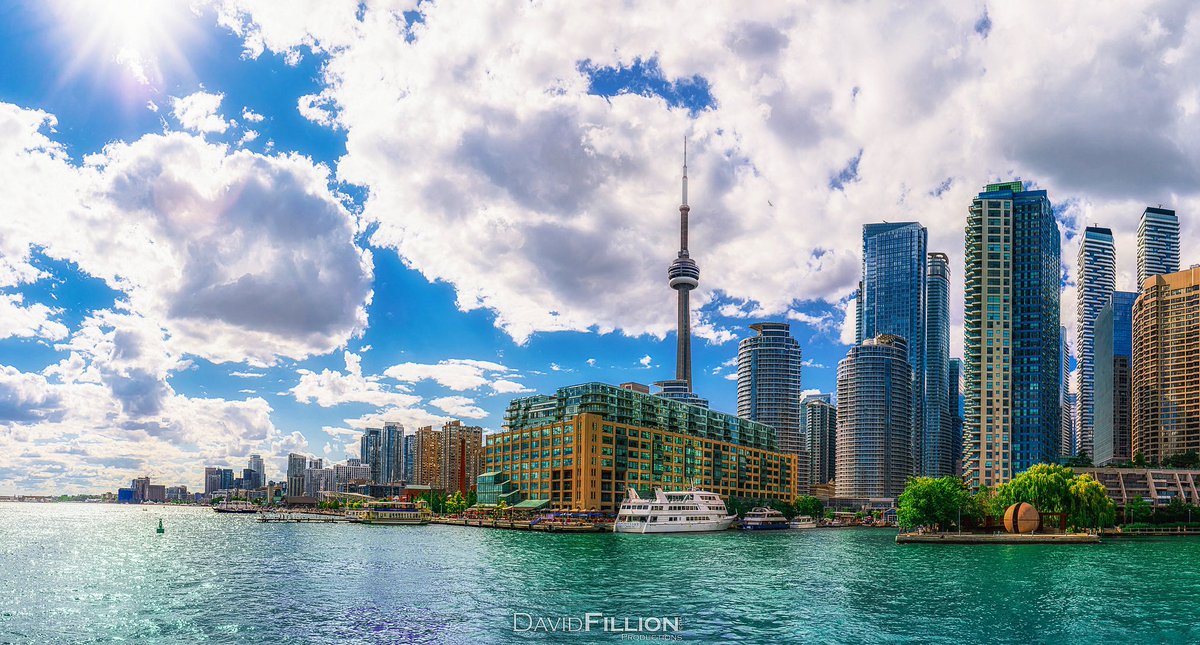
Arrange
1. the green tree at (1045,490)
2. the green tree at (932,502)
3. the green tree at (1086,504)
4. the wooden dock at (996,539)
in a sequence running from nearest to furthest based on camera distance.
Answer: the wooden dock at (996,539) < the green tree at (932,502) < the green tree at (1045,490) < the green tree at (1086,504)

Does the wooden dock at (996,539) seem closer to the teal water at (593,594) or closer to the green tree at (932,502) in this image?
the green tree at (932,502)

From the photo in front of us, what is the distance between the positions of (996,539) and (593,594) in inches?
4086

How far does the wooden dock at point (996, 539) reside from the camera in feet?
508

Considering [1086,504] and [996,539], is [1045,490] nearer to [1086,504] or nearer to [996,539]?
[1086,504]

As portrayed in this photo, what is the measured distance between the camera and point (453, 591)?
83.9 metres

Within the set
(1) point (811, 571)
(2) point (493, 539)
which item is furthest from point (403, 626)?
(2) point (493, 539)

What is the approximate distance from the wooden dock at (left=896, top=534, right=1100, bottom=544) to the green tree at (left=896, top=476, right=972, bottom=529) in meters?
4.53

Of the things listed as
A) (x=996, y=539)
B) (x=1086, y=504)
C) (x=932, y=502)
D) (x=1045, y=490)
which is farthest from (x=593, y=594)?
(x=1086, y=504)

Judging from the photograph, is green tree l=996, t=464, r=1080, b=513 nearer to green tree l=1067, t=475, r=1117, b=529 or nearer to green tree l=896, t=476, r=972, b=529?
green tree l=1067, t=475, r=1117, b=529

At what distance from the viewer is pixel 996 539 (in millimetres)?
153875

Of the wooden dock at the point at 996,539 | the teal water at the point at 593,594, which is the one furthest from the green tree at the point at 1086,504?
the teal water at the point at 593,594

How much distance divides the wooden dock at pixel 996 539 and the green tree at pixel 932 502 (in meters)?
4.53

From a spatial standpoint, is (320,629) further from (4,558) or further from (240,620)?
(4,558)

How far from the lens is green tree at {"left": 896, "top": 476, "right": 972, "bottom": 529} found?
165m
